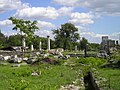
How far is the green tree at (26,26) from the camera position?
52.5 m

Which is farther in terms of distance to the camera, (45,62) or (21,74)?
(45,62)

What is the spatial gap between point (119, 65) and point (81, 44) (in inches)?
4313

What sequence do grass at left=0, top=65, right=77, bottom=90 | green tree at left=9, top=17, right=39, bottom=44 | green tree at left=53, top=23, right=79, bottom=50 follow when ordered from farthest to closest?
green tree at left=53, top=23, right=79, bottom=50
green tree at left=9, top=17, right=39, bottom=44
grass at left=0, top=65, right=77, bottom=90

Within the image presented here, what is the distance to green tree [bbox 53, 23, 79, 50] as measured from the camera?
138 metres

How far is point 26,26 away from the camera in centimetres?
5341

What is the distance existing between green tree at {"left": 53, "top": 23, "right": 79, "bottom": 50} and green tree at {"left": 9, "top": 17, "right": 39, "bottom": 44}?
269ft

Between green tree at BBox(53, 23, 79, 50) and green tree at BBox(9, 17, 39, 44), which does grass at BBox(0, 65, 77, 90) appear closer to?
green tree at BBox(9, 17, 39, 44)

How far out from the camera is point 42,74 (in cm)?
2692

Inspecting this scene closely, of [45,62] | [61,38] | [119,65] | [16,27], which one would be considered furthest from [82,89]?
[61,38]

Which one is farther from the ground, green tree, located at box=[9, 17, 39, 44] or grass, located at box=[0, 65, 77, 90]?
green tree, located at box=[9, 17, 39, 44]

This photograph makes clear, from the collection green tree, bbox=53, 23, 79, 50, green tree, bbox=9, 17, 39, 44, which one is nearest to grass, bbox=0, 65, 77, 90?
green tree, bbox=9, 17, 39, 44

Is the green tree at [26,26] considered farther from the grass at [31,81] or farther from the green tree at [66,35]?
the green tree at [66,35]

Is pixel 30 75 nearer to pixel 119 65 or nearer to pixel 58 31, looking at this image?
pixel 119 65

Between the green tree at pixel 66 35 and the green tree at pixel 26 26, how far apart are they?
8211 cm
